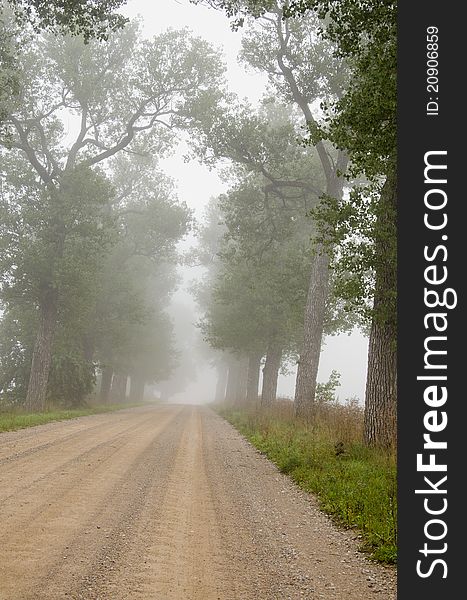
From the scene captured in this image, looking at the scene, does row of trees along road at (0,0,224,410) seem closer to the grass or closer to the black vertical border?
the grass

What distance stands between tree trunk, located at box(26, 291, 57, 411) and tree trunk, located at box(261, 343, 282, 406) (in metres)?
9.68

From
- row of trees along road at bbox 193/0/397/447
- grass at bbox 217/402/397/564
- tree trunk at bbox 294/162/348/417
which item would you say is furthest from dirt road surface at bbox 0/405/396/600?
tree trunk at bbox 294/162/348/417

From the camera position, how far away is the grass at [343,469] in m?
5.93

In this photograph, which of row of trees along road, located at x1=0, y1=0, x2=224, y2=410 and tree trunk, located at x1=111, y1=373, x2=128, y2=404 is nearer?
row of trees along road, located at x1=0, y1=0, x2=224, y2=410

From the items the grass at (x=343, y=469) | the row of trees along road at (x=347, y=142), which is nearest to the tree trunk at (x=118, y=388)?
the row of trees along road at (x=347, y=142)

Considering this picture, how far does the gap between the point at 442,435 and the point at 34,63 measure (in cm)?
Result: 2199

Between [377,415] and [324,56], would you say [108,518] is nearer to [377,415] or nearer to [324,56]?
[377,415]

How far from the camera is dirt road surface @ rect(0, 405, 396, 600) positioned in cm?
425

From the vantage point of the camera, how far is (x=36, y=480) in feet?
25.0

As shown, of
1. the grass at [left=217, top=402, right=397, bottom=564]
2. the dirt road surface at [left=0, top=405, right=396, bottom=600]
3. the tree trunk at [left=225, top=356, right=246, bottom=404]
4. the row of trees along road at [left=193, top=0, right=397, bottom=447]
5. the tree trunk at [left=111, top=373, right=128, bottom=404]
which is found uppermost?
the row of trees along road at [left=193, top=0, right=397, bottom=447]

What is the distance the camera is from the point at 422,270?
438 cm

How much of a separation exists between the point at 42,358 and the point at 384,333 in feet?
52.0

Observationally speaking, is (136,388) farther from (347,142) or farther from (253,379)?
(347,142)

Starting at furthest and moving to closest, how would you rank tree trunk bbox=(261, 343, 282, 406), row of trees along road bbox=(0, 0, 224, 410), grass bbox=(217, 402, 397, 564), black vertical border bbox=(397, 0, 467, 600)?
tree trunk bbox=(261, 343, 282, 406)
row of trees along road bbox=(0, 0, 224, 410)
grass bbox=(217, 402, 397, 564)
black vertical border bbox=(397, 0, 467, 600)
